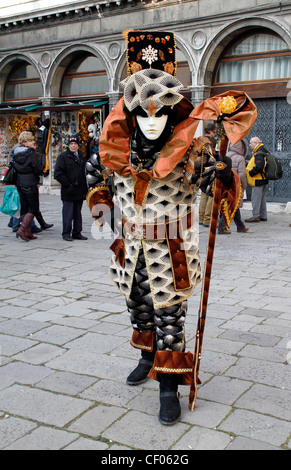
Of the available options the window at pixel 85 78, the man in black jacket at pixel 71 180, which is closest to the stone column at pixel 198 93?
the window at pixel 85 78

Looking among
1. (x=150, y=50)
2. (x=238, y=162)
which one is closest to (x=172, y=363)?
(x=150, y=50)

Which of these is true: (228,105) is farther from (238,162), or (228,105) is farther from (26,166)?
(238,162)

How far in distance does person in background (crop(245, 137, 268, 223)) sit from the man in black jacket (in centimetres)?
329

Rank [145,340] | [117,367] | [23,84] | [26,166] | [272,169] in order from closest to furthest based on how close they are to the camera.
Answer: [145,340], [117,367], [26,166], [272,169], [23,84]

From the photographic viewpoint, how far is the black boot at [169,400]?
289 cm

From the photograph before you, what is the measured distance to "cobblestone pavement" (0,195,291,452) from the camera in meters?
2.79

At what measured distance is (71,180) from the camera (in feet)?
27.3

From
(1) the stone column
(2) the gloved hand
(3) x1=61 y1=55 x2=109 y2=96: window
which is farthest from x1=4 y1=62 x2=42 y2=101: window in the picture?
(2) the gloved hand

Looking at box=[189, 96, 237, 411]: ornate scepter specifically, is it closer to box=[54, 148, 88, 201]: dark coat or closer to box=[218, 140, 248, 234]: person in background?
box=[54, 148, 88, 201]: dark coat

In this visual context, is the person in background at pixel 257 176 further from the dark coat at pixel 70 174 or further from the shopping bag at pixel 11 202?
the shopping bag at pixel 11 202

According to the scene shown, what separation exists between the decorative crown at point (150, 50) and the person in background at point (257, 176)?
6.91 metres

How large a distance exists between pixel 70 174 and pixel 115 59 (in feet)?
22.7
